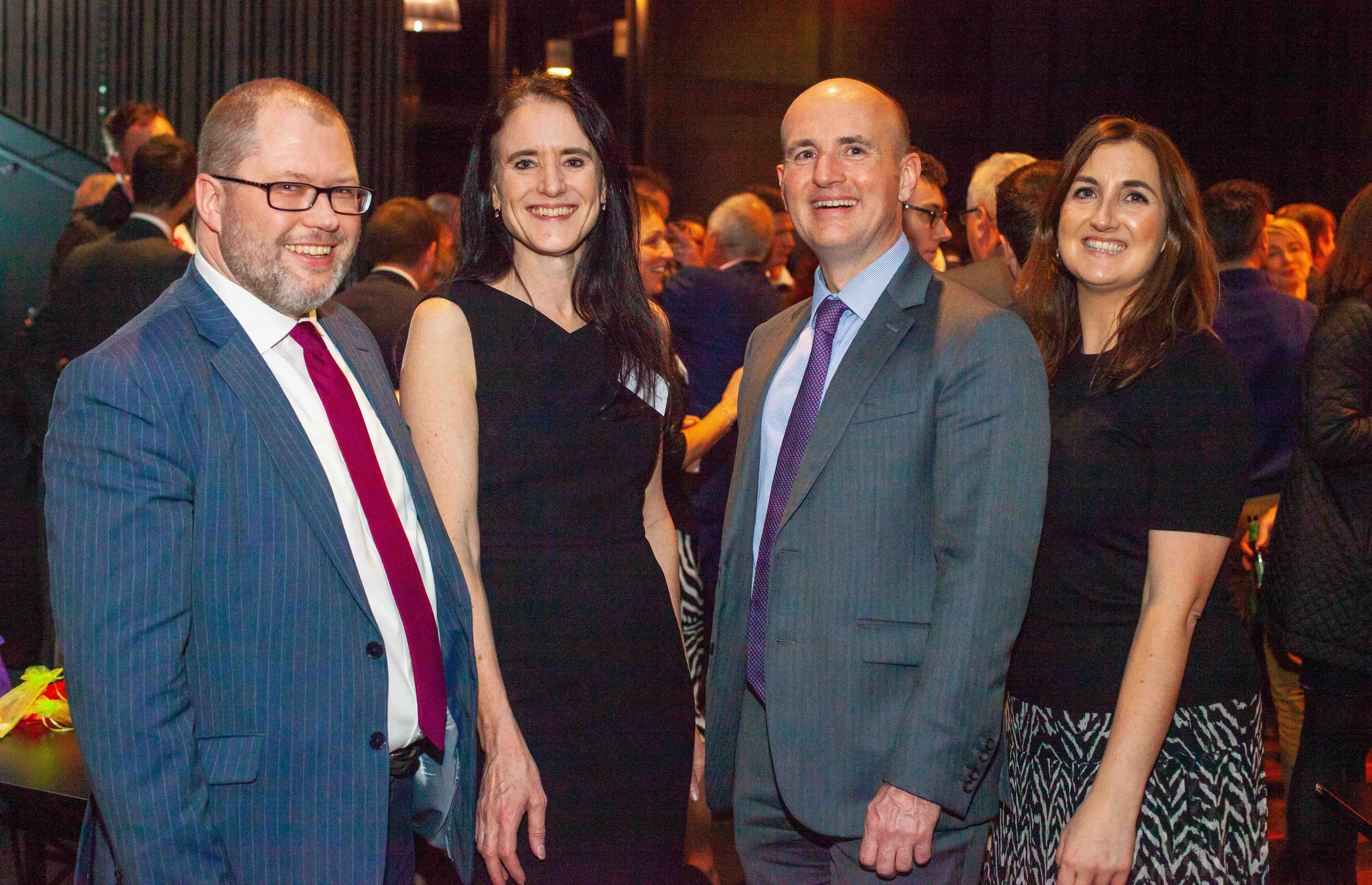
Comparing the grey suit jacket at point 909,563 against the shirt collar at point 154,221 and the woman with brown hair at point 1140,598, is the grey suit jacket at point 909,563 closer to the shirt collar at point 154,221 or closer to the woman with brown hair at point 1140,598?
the woman with brown hair at point 1140,598

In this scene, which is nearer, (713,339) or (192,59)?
(713,339)

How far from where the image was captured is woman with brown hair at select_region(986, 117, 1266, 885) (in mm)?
1787

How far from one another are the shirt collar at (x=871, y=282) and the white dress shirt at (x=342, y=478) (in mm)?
762

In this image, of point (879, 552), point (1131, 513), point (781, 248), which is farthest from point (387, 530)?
point (781, 248)

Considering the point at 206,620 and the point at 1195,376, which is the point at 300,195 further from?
the point at 1195,376

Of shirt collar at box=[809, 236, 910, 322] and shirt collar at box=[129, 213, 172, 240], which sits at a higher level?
shirt collar at box=[129, 213, 172, 240]

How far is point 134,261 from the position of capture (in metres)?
3.76

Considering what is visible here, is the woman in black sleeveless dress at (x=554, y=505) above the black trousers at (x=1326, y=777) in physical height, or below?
above

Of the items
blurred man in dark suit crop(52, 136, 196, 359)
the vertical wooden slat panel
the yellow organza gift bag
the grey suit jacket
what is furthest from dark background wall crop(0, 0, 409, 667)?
the grey suit jacket

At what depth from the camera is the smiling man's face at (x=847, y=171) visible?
191 centimetres

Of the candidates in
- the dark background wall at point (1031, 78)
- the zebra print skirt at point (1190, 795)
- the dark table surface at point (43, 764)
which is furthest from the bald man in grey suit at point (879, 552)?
the dark background wall at point (1031, 78)

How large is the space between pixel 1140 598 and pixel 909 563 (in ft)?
1.35

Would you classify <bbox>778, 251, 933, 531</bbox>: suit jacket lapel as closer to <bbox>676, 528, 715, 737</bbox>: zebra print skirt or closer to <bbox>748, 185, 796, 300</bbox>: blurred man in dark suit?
<bbox>676, 528, 715, 737</bbox>: zebra print skirt

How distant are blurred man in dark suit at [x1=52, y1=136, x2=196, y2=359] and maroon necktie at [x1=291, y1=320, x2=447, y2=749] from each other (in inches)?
90.7
